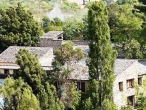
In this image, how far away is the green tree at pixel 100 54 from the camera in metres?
21.6

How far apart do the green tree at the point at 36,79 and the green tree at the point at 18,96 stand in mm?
721

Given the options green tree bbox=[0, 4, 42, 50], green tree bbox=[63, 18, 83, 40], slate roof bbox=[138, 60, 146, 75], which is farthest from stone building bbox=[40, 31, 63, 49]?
slate roof bbox=[138, 60, 146, 75]

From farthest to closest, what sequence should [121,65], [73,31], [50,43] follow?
[73,31] → [50,43] → [121,65]

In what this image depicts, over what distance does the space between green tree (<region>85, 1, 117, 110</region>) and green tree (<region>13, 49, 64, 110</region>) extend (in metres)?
1.76

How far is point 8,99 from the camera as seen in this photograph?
21.1 metres

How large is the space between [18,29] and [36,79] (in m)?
14.4

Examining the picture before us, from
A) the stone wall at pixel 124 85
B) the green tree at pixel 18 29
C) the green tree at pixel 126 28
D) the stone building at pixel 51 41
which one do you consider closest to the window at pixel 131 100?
the stone wall at pixel 124 85

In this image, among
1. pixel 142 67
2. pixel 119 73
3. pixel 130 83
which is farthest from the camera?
pixel 142 67

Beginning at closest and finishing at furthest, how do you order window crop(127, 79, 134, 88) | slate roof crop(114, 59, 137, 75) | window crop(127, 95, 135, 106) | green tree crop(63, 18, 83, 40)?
1. slate roof crop(114, 59, 137, 75)
2. window crop(127, 79, 134, 88)
3. window crop(127, 95, 135, 106)
4. green tree crop(63, 18, 83, 40)

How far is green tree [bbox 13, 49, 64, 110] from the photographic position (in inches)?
858

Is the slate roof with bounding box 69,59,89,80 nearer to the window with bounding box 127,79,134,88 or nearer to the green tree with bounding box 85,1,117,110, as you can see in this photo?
the window with bounding box 127,79,134,88

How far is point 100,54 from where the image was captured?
850 inches

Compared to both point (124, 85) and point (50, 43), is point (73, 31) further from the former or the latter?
point (124, 85)

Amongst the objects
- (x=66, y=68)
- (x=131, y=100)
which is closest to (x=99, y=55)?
(x=66, y=68)
